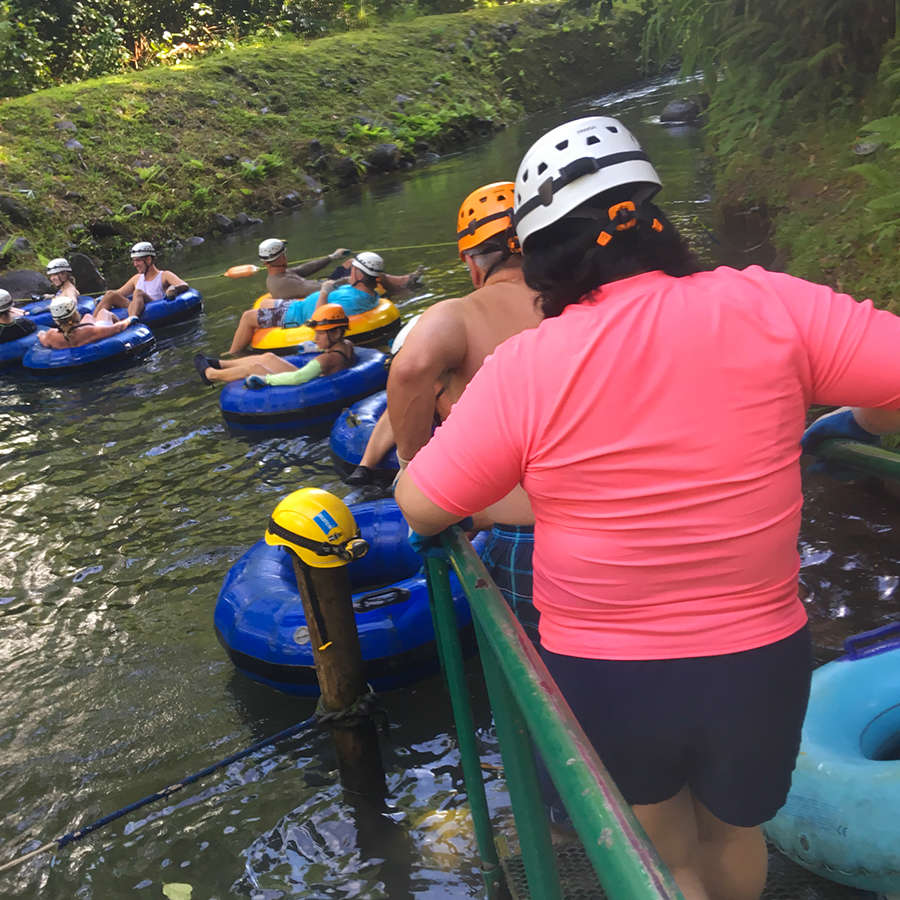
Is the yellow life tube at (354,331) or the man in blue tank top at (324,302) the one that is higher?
the man in blue tank top at (324,302)

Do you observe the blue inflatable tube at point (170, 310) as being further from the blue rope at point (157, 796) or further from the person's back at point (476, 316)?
the person's back at point (476, 316)

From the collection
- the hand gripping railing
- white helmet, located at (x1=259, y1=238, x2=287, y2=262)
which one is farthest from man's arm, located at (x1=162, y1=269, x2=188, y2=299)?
the hand gripping railing

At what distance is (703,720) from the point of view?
1.65 meters

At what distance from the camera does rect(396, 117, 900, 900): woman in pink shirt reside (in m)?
1.52

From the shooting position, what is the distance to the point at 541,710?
136cm

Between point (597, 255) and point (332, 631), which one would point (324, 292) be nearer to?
point (332, 631)

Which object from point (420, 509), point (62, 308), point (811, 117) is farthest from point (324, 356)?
point (420, 509)

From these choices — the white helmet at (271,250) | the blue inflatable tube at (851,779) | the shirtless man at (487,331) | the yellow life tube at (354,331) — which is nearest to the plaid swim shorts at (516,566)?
the shirtless man at (487,331)

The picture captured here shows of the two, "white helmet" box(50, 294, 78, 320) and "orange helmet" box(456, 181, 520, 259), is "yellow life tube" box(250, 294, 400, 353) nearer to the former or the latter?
"white helmet" box(50, 294, 78, 320)

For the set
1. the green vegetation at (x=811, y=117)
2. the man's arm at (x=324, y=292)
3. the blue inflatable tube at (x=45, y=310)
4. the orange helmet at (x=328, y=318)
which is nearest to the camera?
the green vegetation at (x=811, y=117)

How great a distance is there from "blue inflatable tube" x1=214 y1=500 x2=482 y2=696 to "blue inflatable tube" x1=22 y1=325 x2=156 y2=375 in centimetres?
729

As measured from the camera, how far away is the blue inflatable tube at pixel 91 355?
36.1ft

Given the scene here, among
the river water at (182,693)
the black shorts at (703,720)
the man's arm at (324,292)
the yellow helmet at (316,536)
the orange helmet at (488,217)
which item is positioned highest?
the orange helmet at (488,217)

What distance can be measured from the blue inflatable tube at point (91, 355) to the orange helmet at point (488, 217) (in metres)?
9.24
